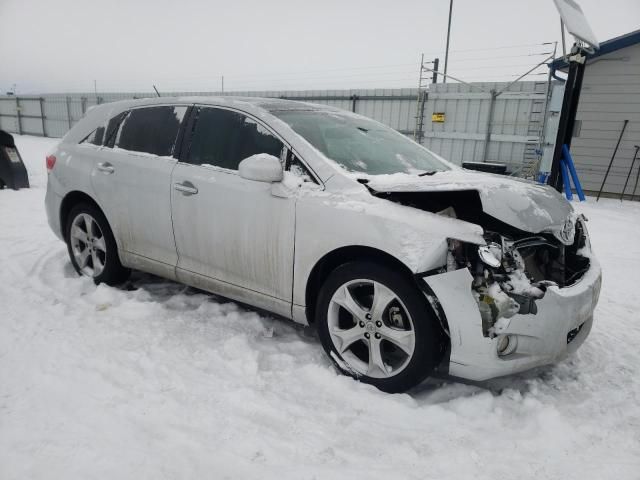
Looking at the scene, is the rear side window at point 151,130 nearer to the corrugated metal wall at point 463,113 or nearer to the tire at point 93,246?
the tire at point 93,246

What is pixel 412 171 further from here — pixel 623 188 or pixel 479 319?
pixel 623 188

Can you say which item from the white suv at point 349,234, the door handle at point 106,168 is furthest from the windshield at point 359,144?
the door handle at point 106,168

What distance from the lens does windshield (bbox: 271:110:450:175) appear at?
287cm

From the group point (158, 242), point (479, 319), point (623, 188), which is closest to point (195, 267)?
point (158, 242)

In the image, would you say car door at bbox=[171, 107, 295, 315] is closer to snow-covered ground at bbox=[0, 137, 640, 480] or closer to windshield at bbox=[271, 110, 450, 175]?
windshield at bbox=[271, 110, 450, 175]

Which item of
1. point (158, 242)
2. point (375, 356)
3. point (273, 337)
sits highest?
point (158, 242)

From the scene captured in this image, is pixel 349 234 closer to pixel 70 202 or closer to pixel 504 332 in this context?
pixel 504 332

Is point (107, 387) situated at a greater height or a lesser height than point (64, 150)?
lesser

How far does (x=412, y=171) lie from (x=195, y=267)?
66.9 inches

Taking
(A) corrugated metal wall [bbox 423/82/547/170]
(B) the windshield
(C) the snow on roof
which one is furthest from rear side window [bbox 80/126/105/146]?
(A) corrugated metal wall [bbox 423/82/547/170]

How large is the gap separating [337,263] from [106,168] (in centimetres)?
221

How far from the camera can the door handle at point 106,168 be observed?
3.55 metres

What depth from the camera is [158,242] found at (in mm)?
3359

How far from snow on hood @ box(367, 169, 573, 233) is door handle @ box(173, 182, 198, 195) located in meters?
1.25
